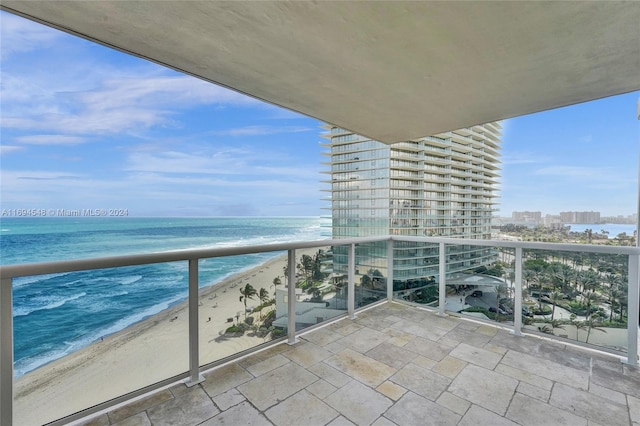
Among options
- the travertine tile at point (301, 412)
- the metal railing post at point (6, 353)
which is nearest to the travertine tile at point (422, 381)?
the travertine tile at point (301, 412)

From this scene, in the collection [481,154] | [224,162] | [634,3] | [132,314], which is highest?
[224,162]

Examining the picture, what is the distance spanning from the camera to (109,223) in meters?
23.1

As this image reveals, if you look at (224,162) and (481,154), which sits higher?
(224,162)

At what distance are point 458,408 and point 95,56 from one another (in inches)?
645

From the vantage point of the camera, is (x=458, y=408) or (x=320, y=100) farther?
(x=320, y=100)

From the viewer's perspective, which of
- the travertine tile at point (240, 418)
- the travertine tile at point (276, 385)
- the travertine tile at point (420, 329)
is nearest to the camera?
the travertine tile at point (240, 418)

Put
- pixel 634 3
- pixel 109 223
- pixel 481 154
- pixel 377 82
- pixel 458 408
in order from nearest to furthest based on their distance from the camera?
1. pixel 634 3
2. pixel 458 408
3. pixel 377 82
4. pixel 481 154
5. pixel 109 223

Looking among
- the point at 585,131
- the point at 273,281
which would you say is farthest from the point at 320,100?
the point at 585,131

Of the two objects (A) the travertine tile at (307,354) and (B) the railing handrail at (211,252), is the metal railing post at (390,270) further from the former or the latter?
(A) the travertine tile at (307,354)

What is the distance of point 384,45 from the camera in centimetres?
166

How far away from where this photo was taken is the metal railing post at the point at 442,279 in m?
3.58

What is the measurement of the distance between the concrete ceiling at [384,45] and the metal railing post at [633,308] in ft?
5.39

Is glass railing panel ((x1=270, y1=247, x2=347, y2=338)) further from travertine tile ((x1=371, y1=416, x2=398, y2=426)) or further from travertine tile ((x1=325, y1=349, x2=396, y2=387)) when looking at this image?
travertine tile ((x1=371, y1=416, x2=398, y2=426))

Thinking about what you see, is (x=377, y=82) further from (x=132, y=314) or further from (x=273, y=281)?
(x=132, y=314)
